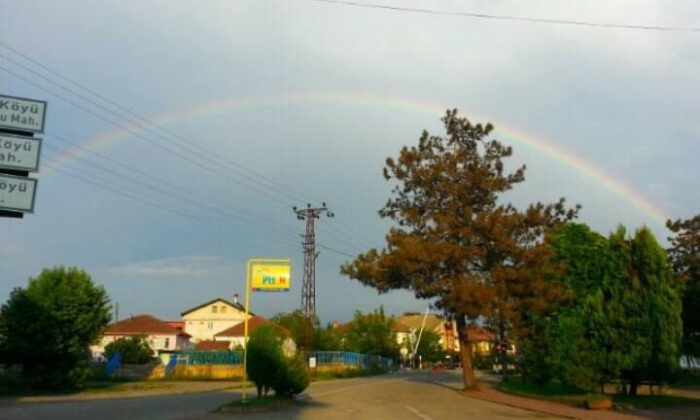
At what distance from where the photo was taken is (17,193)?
14.2 m

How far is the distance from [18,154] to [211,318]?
87595 mm

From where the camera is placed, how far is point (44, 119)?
14914 millimetres

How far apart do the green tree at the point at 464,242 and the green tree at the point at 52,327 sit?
13316mm

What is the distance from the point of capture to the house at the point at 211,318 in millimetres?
97750

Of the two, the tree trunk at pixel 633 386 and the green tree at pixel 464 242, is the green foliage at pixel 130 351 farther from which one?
the tree trunk at pixel 633 386

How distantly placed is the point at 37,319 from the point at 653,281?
27.3m

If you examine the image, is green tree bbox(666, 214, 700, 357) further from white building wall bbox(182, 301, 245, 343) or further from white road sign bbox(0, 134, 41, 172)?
white building wall bbox(182, 301, 245, 343)

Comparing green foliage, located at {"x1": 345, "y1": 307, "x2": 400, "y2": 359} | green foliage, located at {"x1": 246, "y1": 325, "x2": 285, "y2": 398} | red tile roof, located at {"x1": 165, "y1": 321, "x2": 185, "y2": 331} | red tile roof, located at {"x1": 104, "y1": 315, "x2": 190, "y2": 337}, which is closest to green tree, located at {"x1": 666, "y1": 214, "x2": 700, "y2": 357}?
green foliage, located at {"x1": 246, "y1": 325, "x2": 285, "y2": 398}

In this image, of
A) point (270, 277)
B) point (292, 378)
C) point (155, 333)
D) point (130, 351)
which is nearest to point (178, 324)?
point (155, 333)

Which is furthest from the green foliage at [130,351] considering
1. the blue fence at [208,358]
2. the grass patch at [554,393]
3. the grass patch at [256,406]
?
the grass patch at [256,406]

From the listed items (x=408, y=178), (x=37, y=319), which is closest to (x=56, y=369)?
(x=37, y=319)

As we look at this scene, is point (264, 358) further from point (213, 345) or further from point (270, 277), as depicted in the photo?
point (213, 345)

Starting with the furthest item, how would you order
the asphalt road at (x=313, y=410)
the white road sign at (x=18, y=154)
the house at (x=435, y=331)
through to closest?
the house at (x=435, y=331)
the asphalt road at (x=313, y=410)
the white road sign at (x=18, y=154)

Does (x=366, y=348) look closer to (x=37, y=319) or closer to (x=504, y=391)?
(x=504, y=391)
